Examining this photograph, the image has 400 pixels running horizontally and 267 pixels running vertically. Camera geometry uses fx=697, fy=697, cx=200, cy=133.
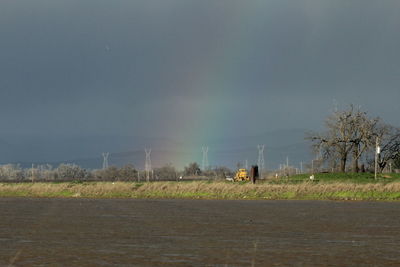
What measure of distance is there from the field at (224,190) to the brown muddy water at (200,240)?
66.4ft

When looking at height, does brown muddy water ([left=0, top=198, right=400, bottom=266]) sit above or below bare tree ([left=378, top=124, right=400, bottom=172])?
below

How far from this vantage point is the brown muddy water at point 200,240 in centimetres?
1388

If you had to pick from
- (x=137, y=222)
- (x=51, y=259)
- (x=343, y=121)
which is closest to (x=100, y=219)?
(x=137, y=222)

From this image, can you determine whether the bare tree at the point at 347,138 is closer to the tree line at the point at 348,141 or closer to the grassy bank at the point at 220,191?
the tree line at the point at 348,141

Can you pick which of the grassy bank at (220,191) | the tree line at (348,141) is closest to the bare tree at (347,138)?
the tree line at (348,141)

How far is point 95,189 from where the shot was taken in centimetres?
5519

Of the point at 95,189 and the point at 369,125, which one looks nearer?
the point at 95,189

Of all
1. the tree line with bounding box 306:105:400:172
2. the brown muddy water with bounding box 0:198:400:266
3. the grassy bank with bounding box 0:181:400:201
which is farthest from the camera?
the tree line with bounding box 306:105:400:172

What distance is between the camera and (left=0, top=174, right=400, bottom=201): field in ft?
155

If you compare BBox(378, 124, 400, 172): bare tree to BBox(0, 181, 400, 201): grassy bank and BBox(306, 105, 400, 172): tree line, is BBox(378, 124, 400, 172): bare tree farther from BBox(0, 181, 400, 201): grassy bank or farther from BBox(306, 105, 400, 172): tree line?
BBox(0, 181, 400, 201): grassy bank

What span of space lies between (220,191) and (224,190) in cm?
30

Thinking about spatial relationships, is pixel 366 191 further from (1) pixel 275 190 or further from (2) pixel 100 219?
(2) pixel 100 219

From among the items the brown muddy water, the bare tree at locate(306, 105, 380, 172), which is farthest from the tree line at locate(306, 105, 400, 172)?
the brown muddy water

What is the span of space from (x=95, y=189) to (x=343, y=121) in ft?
176
